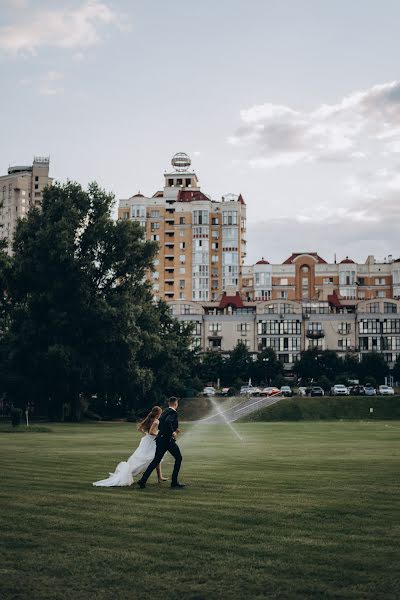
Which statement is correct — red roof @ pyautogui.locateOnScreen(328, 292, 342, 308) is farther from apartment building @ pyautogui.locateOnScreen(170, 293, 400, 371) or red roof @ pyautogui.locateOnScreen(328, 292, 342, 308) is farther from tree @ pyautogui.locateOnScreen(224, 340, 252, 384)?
tree @ pyautogui.locateOnScreen(224, 340, 252, 384)

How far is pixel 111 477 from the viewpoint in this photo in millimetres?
20703

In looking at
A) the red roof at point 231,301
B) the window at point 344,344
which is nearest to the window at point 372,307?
the window at point 344,344

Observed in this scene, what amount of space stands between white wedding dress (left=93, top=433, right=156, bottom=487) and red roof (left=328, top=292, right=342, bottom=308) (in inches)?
6595

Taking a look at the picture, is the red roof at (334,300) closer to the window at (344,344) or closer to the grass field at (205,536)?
the window at (344,344)

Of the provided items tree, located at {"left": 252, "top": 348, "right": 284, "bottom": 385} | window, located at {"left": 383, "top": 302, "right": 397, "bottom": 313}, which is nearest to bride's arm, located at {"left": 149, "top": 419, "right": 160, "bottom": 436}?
tree, located at {"left": 252, "top": 348, "right": 284, "bottom": 385}

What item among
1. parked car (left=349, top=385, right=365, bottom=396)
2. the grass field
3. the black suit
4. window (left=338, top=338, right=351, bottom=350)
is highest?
window (left=338, top=338, right=351, bottom=350)

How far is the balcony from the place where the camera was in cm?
17212

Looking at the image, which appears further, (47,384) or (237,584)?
(47,384)

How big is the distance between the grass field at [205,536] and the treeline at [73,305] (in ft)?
168

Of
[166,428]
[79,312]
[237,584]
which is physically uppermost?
[79,312]

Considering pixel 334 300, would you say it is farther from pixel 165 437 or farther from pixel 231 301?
pixel 165 437

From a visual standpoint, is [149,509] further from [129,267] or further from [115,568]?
[129,267]

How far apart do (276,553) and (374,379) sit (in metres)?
127

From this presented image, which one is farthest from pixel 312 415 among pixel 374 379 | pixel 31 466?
pixel 31 466
